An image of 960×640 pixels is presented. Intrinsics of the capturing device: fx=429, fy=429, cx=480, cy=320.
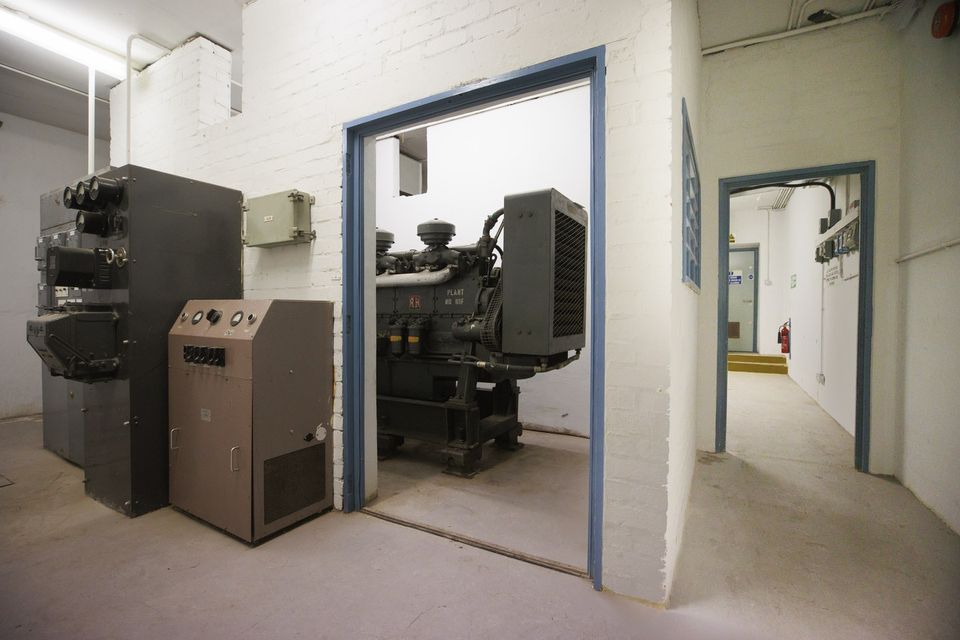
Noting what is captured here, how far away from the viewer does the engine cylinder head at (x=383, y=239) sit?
378 centimetres

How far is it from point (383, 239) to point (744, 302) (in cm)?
814

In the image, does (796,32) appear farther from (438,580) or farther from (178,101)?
(178,101)

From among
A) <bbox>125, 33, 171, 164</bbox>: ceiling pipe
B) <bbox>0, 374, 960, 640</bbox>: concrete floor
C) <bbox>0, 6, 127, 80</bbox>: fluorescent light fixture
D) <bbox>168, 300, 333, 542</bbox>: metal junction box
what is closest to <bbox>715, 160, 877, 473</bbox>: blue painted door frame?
<bbox>0, 374, 960, 640</bbox>: concrete floor

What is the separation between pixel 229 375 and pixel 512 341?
1.34 metres

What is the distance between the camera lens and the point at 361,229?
229 centimetres

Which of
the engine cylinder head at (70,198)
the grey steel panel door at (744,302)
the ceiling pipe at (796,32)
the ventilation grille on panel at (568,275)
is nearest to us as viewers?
the ventilation grille on panel at (568,275)

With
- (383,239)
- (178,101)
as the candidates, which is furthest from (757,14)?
(178,101)

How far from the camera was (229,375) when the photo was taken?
79.1 inches

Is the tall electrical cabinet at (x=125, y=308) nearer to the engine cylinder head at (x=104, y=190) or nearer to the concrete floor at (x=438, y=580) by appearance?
the engine cylinder head at (x=104, y=190)

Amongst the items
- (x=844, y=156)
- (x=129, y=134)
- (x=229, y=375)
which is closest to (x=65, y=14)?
(x=129, y=134)

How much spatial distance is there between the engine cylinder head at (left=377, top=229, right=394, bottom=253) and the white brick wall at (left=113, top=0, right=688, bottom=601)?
126 centimetres

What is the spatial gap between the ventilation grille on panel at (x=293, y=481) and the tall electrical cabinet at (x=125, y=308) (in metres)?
0.77

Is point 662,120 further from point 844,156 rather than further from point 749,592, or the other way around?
point 844,156

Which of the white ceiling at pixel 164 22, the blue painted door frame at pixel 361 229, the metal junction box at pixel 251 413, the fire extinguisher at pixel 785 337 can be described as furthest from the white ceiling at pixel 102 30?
the fire extinguisher at pixel 785 337
